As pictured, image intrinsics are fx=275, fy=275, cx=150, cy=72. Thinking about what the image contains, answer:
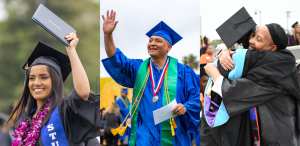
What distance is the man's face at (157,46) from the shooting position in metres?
2.42

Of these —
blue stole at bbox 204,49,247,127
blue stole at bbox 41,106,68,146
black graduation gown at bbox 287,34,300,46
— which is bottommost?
blue stole at bbox 41,106,68,146

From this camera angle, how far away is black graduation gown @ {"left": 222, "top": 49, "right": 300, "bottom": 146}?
2248 millimetres

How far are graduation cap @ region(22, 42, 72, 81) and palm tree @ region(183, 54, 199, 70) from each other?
4.21 ft

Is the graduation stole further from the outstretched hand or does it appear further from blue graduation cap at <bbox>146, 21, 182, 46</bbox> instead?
the outstretched hand

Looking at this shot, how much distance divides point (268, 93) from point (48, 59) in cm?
215

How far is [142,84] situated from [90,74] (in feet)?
32.4

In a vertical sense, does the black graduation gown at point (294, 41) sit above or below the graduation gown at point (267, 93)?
above

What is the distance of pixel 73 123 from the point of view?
2547 mm

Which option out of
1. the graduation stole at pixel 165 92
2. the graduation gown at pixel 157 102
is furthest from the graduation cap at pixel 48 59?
the graduation stole at pixel 165 92

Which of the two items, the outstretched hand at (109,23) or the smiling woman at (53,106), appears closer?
the outstretched hand at (109,23)

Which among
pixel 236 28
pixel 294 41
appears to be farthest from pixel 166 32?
pixel 294 41

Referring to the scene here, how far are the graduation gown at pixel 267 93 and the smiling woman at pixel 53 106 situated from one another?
1.22 metres

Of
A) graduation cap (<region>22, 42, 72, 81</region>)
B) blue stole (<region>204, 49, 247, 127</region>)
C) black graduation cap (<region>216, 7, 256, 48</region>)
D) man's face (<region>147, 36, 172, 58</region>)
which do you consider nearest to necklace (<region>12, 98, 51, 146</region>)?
graduation cap (<region>22, 42, 72, 81</region>)

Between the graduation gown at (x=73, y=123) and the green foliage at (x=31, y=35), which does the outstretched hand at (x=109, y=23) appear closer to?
the graduation gown at (x=73, y=123)
